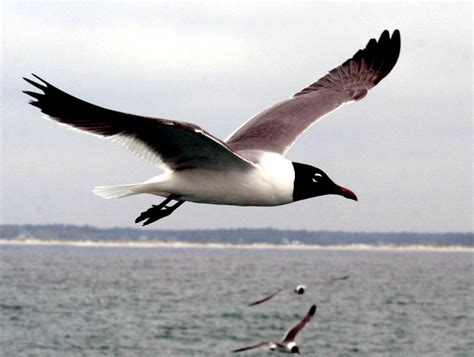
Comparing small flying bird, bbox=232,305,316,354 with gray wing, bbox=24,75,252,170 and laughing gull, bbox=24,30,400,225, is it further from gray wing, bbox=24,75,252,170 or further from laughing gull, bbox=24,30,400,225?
gray wing, bbox=24,75,252,170

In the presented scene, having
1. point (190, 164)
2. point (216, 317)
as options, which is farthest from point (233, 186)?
point (216, 317)

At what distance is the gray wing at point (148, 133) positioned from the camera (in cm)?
1105

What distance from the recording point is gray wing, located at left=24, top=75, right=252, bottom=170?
11.1m

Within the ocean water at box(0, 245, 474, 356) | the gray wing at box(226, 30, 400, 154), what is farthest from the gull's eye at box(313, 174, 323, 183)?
the ocean water at box(0, 245, 474, 356)

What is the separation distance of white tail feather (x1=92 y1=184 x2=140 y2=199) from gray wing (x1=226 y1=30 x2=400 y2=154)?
155 centimetres

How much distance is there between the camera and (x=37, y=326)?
77.8m

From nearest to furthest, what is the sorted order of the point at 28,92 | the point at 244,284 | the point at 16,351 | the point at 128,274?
the point at 28,92 < the point at 16,351 < the point at 244,284 < the point at 128,274

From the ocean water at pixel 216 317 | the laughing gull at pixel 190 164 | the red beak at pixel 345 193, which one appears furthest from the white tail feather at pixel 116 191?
the ocean water at pixel 216 317

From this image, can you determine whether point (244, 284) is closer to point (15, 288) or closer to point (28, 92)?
point (15, 288)

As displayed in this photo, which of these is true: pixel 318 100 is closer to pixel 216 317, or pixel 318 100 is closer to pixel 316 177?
pixel 316 177

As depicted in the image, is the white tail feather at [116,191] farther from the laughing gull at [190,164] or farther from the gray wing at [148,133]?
the gray wing at [148,133]

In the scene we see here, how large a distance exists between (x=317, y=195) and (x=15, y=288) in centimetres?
10276

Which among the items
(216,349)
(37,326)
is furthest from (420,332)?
(37,326)

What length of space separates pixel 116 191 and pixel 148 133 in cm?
110
